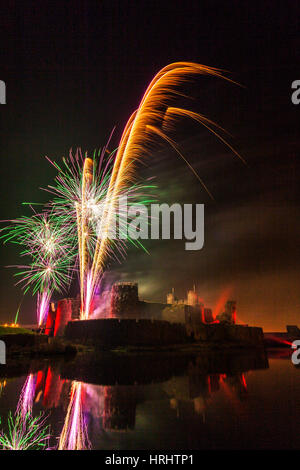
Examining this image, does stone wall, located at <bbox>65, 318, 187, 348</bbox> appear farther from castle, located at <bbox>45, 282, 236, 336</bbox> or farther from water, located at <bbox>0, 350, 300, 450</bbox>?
water, located at <bbox>0, 350, 300, 450</bbox>

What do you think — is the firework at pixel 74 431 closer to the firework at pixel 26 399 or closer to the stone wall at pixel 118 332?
the firework at pixel 26 399

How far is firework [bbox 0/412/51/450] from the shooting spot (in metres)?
5.08

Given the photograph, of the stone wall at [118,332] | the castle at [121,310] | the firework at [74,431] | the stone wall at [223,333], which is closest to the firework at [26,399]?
the firework at [74,431]

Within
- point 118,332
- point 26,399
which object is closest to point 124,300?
point 118,332

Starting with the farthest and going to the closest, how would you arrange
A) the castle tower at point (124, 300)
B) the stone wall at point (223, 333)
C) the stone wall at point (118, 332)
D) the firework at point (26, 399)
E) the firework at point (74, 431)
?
the stone wall at point (223, 333) → the castle tower at point (124, 300) → the stone wall at point (118, 332) → the firework at point (26, 399) → the firework at point (74, 431)

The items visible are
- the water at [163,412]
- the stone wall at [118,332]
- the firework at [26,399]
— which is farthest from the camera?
the stone wall at [118,332]

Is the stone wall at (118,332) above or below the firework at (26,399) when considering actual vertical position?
above

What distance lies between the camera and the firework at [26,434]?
508cm

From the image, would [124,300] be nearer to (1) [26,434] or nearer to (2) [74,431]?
(2) [74,431]

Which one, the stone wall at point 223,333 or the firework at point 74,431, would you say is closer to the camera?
the firework at point 74,431
